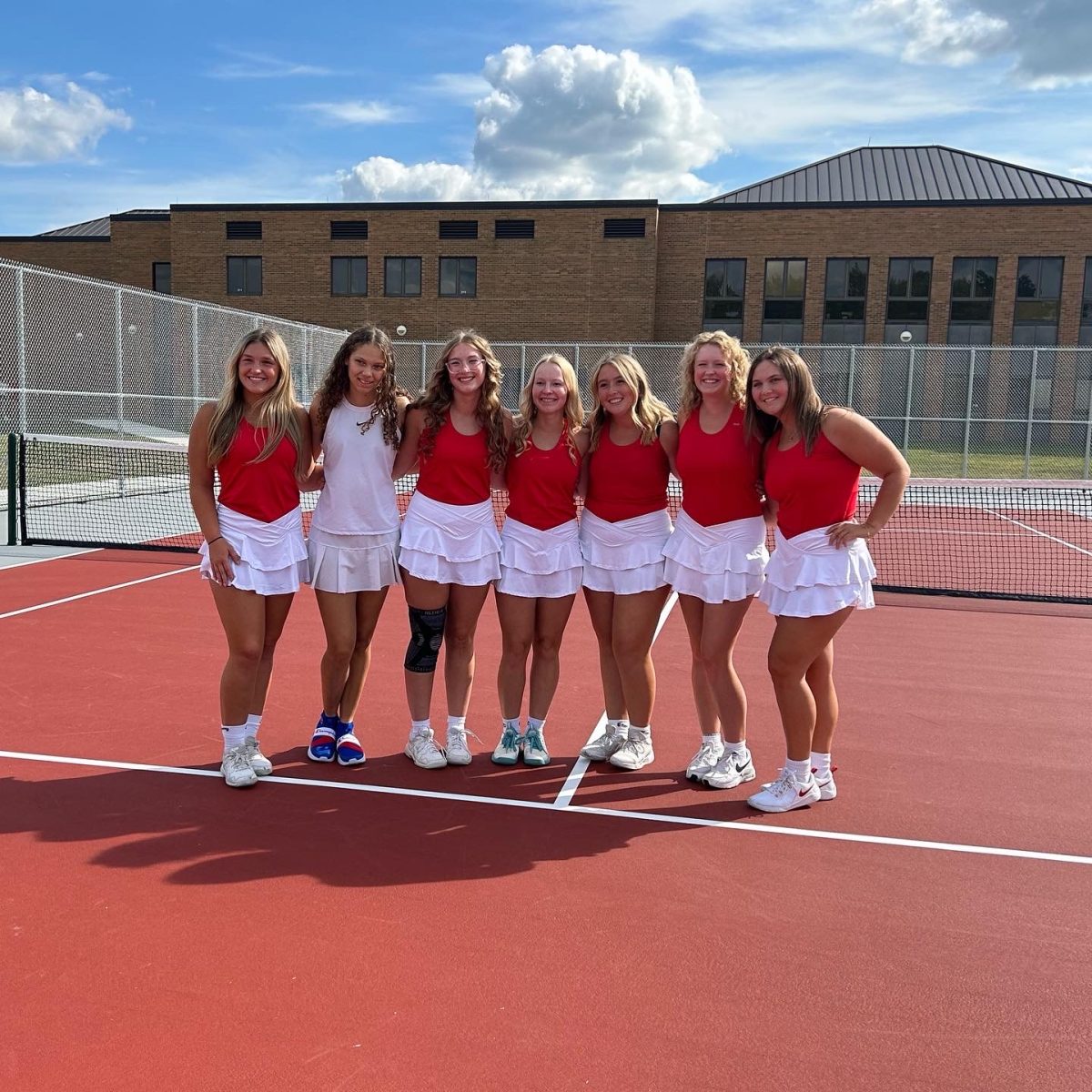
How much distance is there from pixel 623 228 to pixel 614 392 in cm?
3017

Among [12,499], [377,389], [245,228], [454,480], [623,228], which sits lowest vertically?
[12,499]

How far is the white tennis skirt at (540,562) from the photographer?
4609 millimetres

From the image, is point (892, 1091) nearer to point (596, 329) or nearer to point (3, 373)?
point (3, 373)

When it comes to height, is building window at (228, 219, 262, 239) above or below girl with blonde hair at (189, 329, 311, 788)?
above

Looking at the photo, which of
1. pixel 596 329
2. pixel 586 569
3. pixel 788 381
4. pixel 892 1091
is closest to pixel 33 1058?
pixel 892 1091

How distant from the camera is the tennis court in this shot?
8.94 ft

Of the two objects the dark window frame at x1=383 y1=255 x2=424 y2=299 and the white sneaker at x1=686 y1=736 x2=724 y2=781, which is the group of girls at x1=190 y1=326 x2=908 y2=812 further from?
the dark window frame at x1=383 y1=255 x2=424 y2=299

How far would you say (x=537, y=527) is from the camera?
15.2 ft

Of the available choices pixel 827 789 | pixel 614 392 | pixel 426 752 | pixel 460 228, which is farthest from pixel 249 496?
pixel 460 228

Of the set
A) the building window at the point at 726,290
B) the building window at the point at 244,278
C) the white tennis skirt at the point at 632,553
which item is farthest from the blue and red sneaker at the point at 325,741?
the building window at the point at 244,278

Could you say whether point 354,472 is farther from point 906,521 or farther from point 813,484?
point 906,521

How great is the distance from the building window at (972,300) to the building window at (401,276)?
1782 cm

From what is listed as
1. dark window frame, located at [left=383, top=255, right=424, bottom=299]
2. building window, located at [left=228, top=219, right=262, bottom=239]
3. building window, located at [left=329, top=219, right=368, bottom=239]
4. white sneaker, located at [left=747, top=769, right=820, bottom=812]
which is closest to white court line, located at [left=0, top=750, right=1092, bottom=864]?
white sneaker, located at [left=747, top=769, right=820, bottom=812]

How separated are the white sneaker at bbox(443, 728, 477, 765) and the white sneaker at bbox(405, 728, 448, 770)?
0.12 feet
